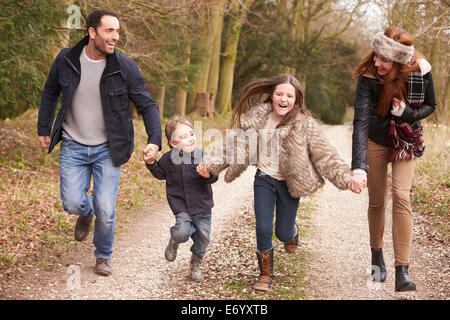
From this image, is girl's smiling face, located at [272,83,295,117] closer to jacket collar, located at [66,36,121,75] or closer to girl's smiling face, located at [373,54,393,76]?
girl's smiling face, located at [373,54,393,76]

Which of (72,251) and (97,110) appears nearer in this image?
(97,110)

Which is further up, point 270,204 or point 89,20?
point 89,20

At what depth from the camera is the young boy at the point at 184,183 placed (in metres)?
4.67

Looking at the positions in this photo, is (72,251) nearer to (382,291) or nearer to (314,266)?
(314,266)

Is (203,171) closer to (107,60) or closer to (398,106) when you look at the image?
(107,60)

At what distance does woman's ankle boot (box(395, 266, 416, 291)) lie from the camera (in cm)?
437

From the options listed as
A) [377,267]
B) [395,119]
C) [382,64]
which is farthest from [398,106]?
[377,267]

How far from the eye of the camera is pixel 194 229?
477cm

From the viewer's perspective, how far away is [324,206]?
8.95 m

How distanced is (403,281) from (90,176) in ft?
10.3

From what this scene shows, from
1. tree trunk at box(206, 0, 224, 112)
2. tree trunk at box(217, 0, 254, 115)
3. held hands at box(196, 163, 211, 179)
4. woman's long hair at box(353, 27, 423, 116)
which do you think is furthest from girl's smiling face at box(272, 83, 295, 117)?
tree trunk at box(217, 0, 254, 115)
